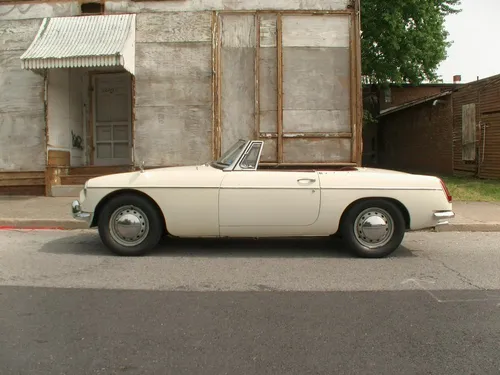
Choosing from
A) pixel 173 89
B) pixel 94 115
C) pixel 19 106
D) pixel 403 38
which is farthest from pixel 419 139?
pixel 19 106

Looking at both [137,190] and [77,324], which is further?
[137,190]

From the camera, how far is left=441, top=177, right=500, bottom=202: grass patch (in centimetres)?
1150

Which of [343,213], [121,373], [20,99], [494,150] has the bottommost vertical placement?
[121,373]

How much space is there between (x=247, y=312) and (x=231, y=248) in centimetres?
257

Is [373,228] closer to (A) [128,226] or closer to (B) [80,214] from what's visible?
(A) [128,226]

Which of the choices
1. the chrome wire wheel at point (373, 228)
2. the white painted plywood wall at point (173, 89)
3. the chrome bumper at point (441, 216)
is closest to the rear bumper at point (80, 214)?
the chrome wire wheel at point (373, 228)

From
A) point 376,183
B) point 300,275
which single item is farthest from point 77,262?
point 376,183

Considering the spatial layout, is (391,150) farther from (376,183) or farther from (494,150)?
(376,183)

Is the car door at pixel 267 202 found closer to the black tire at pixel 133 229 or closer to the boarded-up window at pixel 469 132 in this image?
the black tire at pixel 133 229

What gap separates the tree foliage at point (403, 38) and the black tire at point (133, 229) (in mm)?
16677

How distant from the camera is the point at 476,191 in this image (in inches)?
495

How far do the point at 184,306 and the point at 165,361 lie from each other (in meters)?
1.05

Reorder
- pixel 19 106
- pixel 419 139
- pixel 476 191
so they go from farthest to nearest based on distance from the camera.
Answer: pixel 419 139 → pixel 476 191 → pixel 19 106

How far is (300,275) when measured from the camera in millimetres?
5270
